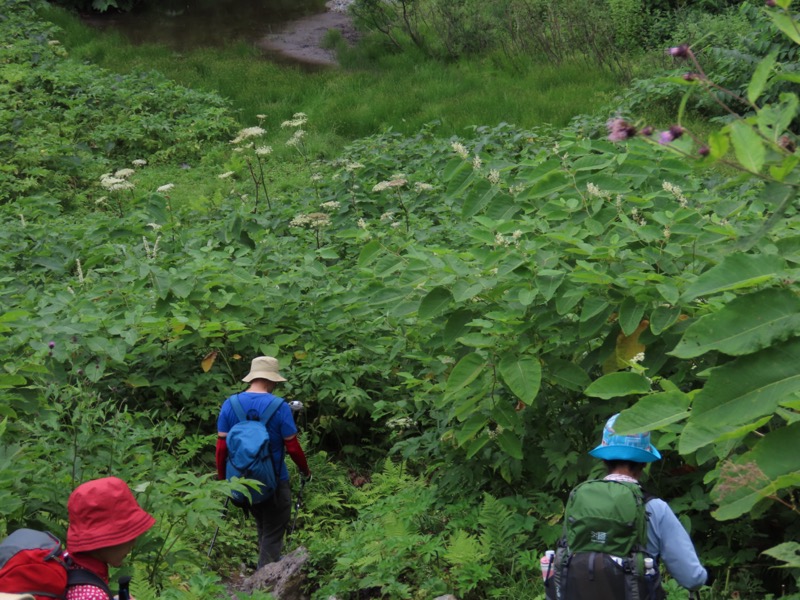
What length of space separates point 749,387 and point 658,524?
57.6 inches

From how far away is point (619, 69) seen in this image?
1390 cm

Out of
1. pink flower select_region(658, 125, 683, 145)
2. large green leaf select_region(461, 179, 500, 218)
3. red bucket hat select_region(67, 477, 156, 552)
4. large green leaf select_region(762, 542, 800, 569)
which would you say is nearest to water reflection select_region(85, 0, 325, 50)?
large green leaf select_region(461, 179, 500, 218)

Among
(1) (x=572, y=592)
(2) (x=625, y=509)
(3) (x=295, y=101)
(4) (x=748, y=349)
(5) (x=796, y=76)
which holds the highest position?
(5) (x=796, y=76)

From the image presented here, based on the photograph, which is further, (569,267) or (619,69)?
(619,69)

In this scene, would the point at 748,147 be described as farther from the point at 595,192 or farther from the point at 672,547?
the point at 595,192

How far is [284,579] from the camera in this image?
16.2 feet

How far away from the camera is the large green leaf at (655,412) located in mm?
2373

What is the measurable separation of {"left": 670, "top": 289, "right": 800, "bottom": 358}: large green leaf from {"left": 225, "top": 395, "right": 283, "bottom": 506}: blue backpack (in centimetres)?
377

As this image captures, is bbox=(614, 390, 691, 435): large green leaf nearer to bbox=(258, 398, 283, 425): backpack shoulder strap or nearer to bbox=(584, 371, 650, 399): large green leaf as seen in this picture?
bbox=(584, 371, 650, 399): large green leaf

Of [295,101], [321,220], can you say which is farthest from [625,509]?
[295,101]

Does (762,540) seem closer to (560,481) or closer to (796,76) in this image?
(560,481)

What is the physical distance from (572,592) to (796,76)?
1797 mm

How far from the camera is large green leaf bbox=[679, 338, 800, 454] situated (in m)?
1.81

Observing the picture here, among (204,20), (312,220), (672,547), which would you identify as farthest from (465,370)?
(204,20)
